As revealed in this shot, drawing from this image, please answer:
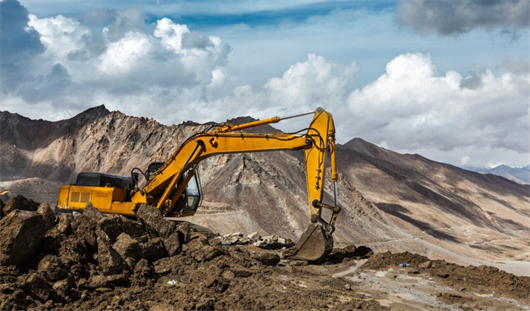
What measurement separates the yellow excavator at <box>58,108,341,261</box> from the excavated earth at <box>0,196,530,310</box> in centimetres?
109

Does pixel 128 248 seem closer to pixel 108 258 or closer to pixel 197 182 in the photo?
pixel 108 258

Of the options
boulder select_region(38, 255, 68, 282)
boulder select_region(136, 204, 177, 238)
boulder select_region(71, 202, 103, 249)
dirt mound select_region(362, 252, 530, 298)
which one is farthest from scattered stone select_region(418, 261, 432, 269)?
boulder select_region(38, 255, 68, 282)

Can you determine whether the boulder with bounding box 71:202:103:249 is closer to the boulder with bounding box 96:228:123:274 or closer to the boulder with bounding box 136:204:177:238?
the boulder with bounding box 96:228:123:274

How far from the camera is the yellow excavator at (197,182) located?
13938mm

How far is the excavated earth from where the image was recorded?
8570 millimetres

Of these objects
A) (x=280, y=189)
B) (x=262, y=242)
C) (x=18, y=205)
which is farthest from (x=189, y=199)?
(x=280, y=189)

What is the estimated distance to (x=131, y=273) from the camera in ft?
33.5

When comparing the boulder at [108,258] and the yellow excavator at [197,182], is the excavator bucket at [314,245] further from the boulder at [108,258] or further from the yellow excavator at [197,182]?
the boulder at [108,258]

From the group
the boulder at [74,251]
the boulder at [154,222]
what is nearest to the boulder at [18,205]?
the boulder at [74,251]

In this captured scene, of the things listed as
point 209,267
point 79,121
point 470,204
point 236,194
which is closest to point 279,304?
point 209,267

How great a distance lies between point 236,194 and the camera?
36062 millimetres

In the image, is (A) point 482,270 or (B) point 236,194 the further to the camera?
(B) point 236,194

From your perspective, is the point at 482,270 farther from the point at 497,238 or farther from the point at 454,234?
the point at 497,238

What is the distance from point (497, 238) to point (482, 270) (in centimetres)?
4452
